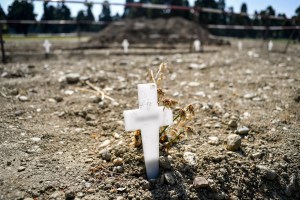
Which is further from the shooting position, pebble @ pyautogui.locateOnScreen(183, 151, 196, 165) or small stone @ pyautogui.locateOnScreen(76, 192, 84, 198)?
pebble @ pyautogui.locateOnScreen(183, 151, 196, 165)

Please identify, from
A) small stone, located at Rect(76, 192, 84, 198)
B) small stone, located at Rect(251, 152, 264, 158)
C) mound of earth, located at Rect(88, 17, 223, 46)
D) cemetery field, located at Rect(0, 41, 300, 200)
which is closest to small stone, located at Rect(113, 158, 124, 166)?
cemetery field, located at Rect(0, 41, 300, 200)

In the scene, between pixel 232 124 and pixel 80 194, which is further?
pixel 232 124

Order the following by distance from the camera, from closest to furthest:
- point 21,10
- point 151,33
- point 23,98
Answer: point 23,98, point 21,10, point 151,33

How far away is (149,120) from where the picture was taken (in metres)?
2.01

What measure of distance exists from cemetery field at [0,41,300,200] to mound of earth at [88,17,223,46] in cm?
1241

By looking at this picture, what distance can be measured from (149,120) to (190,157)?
1.82 feet

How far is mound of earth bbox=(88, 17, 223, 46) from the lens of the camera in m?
16.7

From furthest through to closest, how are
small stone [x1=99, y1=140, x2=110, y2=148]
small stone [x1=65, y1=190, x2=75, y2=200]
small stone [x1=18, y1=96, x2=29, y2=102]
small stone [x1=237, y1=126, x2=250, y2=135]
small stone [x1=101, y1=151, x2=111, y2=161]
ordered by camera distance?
1. small stone [x1=18, y1=96, x2=29, y2=102]
2. small stone [x1=237, y1=126, x2=250, y2=135]
3. small stone [x1=99, y1=140, x2=110, y2=148]
4. small stone [x1=101, y1=151, x2=111, y2=161]
5. small stone [x1=65, y1=190, x2=75, y2=200]

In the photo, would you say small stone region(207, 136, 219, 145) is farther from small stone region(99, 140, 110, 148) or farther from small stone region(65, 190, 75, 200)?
small stone region(65, 190, 75, 200)

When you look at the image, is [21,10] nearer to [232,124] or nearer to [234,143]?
[232,124]

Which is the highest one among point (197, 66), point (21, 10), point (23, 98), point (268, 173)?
point (21, 10)

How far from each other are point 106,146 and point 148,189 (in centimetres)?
67

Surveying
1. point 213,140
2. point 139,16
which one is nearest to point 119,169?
point 213,140

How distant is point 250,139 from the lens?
2.69 meters
